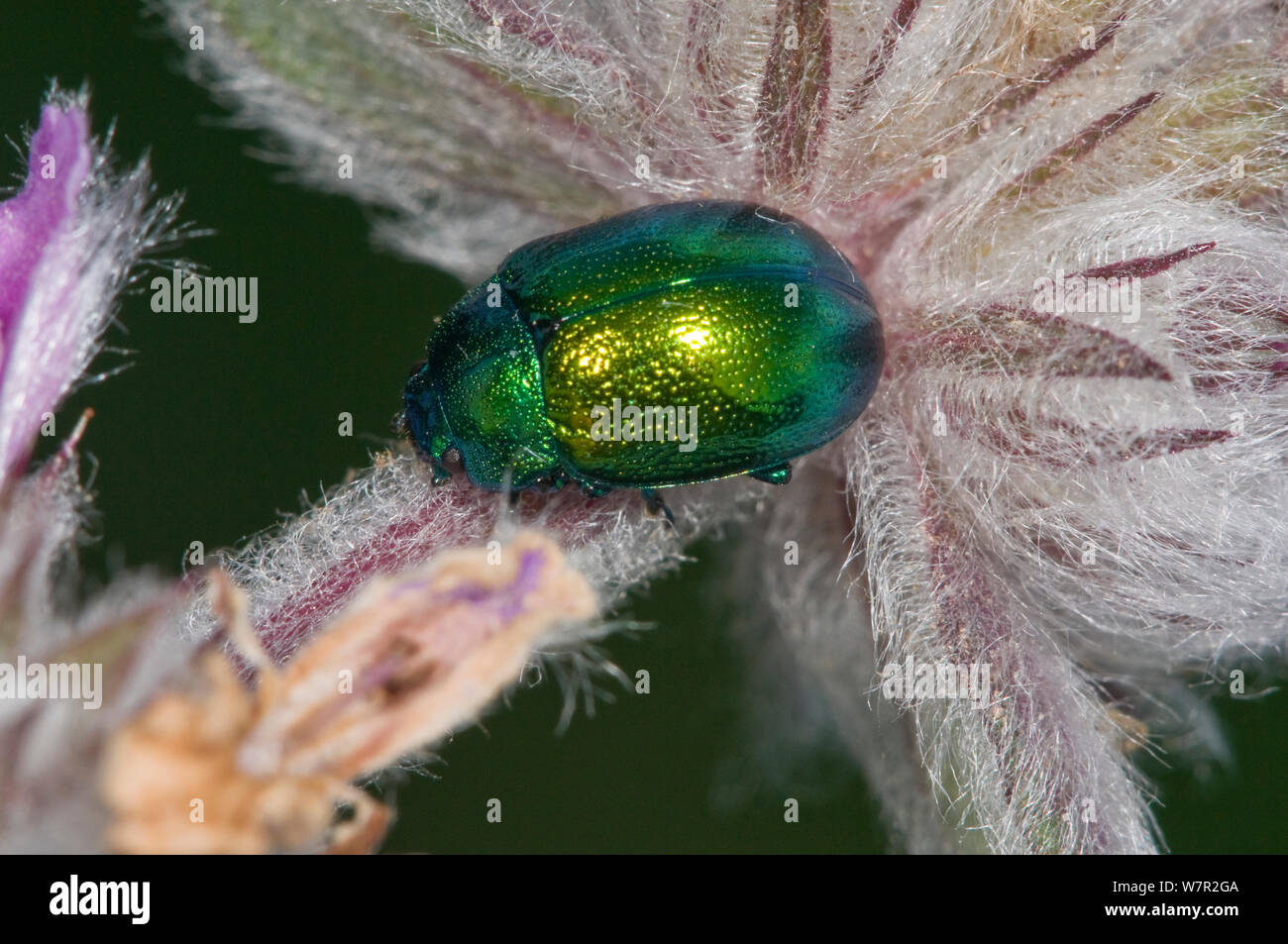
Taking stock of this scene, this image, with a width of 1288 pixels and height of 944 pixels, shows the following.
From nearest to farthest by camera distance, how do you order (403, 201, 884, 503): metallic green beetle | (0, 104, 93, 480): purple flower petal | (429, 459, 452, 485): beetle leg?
(0, 104, 93, 480): purple flower petal < (403, 201, 884, 503): metallic green beetle < (429, 459, 452, 485): beetle leg

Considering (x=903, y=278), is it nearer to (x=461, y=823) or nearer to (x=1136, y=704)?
(x=1136, y=704)

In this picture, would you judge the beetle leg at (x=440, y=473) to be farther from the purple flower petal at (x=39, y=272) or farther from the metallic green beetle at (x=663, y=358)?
the purple flower petal at (x=39, y=272)

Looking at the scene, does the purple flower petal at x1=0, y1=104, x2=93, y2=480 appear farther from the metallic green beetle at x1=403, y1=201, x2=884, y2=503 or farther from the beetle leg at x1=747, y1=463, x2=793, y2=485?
the beetle leg at x1=747, y1=463, x2=793, y2=485

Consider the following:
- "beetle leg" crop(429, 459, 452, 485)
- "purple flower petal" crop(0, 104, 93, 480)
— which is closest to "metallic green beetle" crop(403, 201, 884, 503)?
"beetle leg" crop(429, 459, 452, 485)

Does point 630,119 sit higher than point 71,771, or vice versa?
point 630,119

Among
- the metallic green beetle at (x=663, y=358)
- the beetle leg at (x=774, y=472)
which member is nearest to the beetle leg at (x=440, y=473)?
the metallic green beetle at (x=663, y=358)
